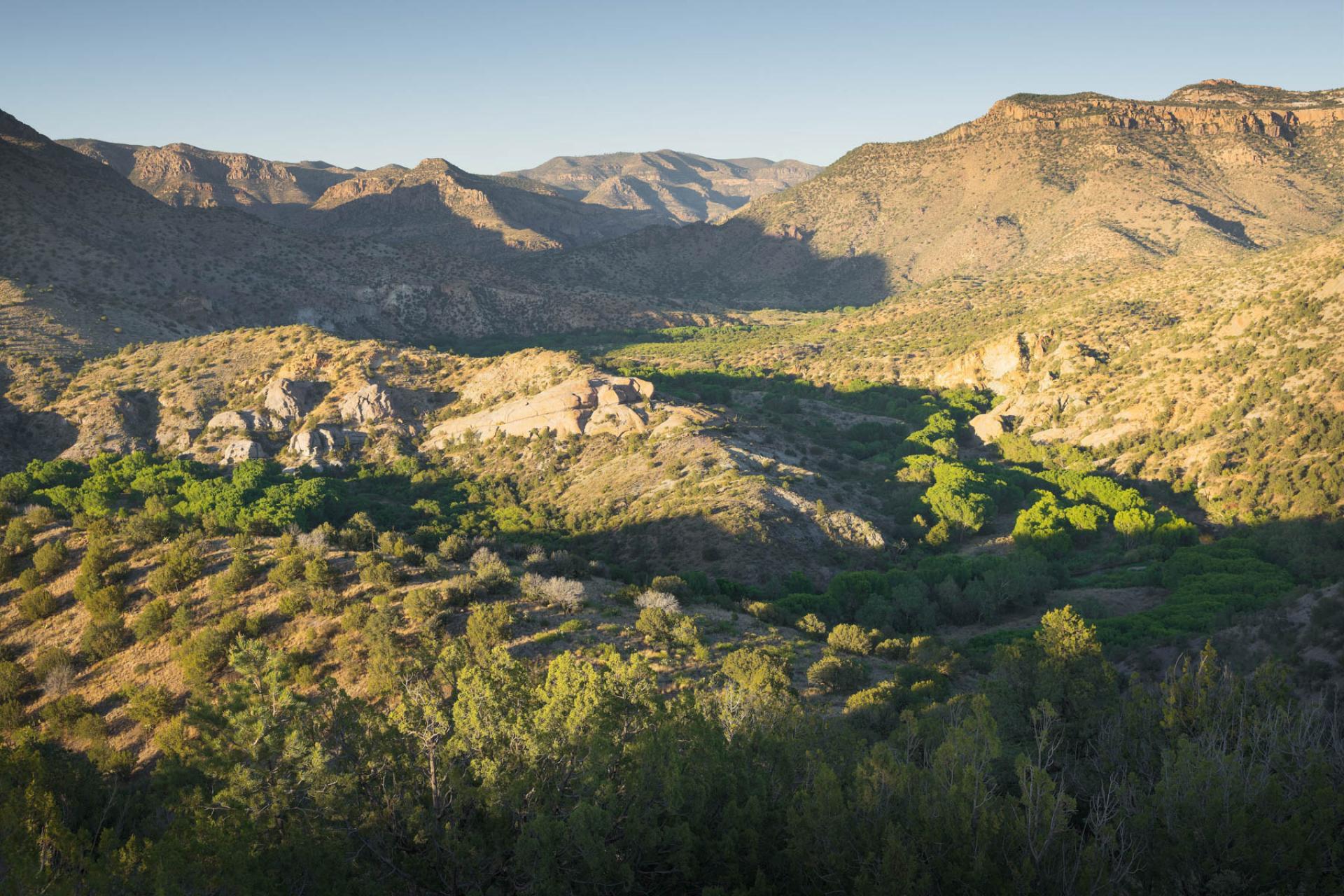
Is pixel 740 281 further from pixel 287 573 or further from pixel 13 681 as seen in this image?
pixel 13 681

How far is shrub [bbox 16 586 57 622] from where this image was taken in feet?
91.2

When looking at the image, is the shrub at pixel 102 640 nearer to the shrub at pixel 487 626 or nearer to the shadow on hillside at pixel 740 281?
the shrub at pixel 487 626

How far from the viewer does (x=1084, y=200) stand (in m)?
162

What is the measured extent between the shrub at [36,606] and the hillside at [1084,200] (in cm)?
14041

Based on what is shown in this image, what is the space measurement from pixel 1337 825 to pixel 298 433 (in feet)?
230

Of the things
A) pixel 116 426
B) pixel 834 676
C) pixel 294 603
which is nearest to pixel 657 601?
pixel 834 676

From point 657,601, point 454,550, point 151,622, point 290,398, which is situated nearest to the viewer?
point 151,622

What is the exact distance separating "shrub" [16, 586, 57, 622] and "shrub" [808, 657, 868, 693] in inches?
1090

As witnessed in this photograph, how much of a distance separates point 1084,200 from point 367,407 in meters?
154

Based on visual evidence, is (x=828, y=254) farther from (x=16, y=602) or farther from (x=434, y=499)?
(x=16, y=602)

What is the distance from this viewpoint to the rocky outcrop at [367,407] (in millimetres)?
71250

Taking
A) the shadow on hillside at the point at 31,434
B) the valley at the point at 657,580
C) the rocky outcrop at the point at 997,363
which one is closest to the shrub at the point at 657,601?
the valley at the point at 657,580

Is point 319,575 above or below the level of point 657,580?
above

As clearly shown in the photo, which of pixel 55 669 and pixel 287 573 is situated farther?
pixel 287 573
